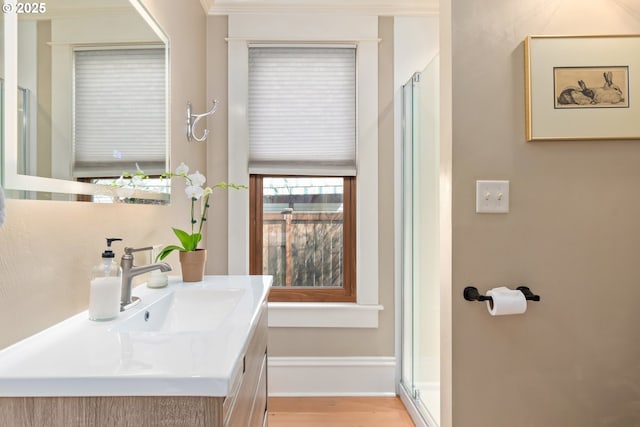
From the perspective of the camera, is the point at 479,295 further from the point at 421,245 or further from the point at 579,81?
the point at 579,81

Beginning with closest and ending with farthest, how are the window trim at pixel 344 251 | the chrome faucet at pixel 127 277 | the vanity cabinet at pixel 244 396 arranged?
the vanity cabinet at pixel 244 396, the chrome faucet at pixel 127 277, the window trim at pixel 344 251

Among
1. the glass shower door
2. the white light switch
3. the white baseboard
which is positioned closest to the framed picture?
the white light switch

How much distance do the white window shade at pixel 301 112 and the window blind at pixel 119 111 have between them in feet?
2.62

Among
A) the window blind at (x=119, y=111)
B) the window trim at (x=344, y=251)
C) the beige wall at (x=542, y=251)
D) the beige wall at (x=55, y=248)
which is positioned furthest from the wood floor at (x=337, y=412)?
the window blind at (x=119, y=111)

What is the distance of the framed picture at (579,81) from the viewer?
1.30 meters

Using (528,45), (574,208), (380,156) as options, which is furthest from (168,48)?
(574,208)

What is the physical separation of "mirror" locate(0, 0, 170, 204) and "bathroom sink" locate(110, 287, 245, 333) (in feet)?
1.19

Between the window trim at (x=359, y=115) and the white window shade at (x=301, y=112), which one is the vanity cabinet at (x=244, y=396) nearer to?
the window trim at (x=359, y=115)

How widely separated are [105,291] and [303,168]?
1.48 meters

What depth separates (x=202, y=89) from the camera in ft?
7.32

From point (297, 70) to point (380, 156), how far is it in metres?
0.72

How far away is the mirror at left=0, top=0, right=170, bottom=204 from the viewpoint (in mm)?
794

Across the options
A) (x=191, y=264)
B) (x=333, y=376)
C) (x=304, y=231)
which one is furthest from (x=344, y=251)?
(x=191, y=264)

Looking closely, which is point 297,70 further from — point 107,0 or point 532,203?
point 532,203
